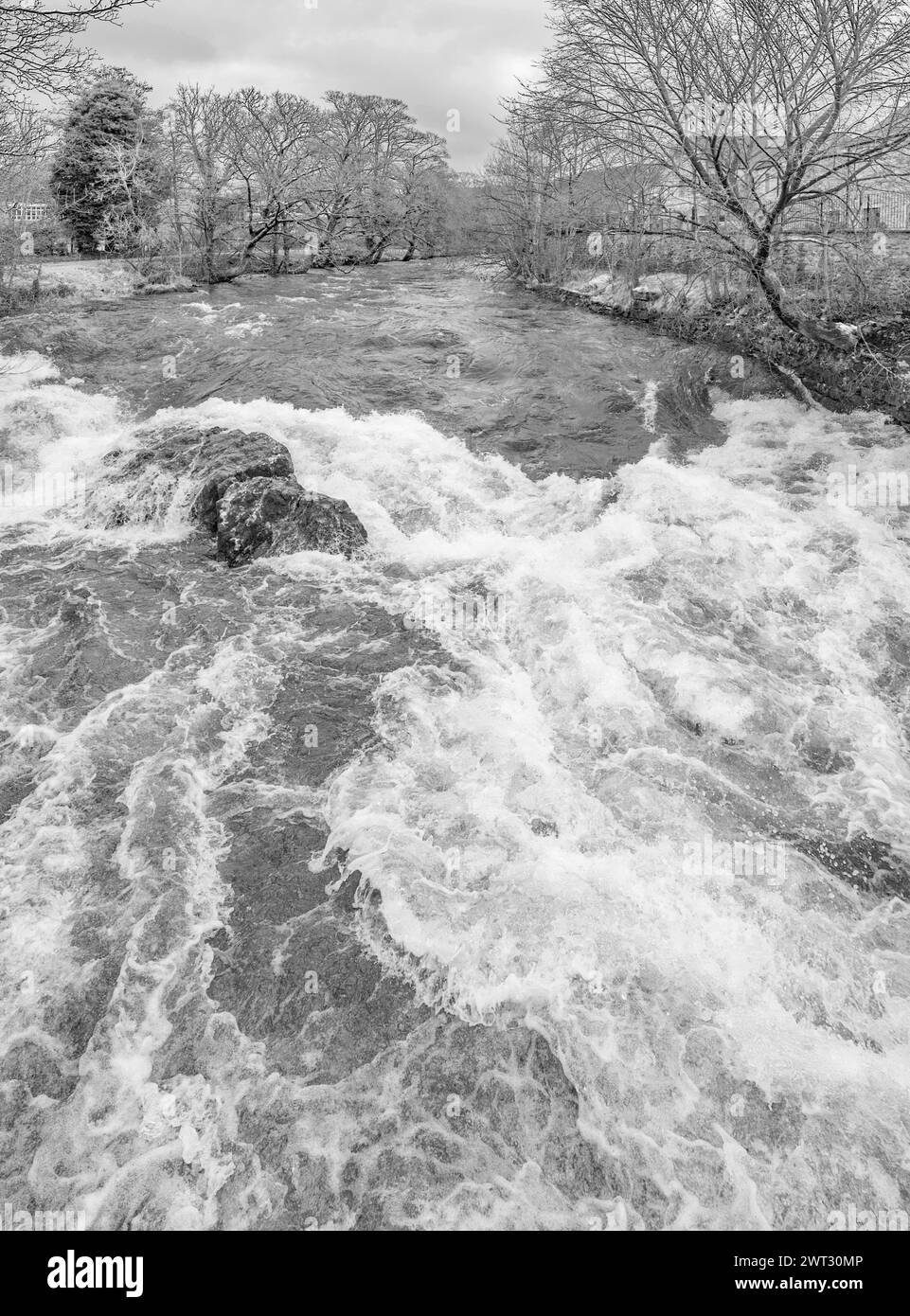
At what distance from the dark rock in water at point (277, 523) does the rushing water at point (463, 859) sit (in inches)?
11.1

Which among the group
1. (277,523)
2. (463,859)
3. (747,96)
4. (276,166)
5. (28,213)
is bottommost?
(463,859)

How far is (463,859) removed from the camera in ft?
14.8

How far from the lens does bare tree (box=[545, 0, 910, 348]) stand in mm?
9727

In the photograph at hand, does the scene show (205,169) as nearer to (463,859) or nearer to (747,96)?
(747,96)

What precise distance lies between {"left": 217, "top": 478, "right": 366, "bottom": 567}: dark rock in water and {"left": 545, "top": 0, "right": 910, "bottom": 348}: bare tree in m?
7.61

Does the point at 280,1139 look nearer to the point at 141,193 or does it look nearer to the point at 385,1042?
the point at 385,1042

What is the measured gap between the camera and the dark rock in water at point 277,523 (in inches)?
311

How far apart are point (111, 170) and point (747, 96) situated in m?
19.6

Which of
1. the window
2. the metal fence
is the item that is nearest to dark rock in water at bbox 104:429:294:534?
the metal fence

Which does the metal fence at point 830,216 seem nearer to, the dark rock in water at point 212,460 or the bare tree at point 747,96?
the bare tree at point 747,96

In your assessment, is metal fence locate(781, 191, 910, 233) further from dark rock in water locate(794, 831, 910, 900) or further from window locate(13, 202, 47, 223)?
window locate(13, 202, 47, 223)

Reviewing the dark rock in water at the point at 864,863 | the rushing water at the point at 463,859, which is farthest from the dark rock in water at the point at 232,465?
the dark rock in water at the point at 864,863

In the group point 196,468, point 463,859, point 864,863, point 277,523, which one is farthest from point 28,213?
point 864,863
